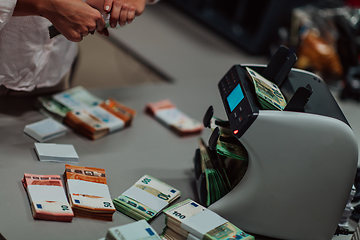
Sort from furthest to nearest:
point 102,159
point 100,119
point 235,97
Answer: point 100,119, point 102,159, point 235,97

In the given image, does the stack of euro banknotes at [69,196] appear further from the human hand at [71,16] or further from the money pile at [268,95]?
the money pile at [268,95]

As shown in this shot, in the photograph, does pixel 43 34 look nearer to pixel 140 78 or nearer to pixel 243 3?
pixel 243 3

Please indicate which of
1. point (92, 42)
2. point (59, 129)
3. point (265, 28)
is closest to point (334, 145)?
point (59, 129)

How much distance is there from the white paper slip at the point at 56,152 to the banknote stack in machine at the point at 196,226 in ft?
1.49

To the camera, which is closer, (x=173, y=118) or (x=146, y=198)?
(x=146, y=198)

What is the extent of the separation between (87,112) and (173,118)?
0.41 m

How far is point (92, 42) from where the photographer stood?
4.83 metres

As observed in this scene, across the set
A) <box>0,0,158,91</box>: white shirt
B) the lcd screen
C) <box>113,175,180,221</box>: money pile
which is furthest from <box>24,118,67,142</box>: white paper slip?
the lcd screen

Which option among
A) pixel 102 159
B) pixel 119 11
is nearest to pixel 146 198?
pixel 102 159

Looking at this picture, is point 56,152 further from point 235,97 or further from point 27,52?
point 235,97

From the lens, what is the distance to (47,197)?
3.83 feet

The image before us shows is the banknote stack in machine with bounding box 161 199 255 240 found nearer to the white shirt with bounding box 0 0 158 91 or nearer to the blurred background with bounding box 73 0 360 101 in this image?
the white shirt with bounding box 0 0 158 91

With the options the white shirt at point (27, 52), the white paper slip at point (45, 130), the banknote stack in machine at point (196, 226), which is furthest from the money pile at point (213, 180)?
the white shirt at point (27, 52)

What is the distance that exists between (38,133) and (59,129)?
9 cm
